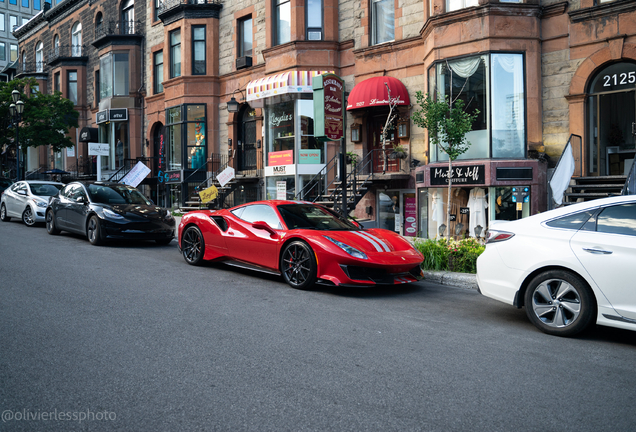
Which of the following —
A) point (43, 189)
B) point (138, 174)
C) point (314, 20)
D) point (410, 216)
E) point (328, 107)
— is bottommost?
point (410, 216)

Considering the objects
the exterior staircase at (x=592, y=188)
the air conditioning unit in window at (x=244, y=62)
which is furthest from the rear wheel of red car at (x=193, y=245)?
the air conditioning unit in window at (x=244, y=62)

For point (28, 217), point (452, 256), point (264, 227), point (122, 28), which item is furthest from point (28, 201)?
point (122, 28)

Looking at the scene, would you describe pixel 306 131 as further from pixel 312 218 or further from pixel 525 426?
pixel 525 426

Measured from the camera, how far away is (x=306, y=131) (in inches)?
760

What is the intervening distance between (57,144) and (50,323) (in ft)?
92.5

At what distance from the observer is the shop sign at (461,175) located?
14.2 meters

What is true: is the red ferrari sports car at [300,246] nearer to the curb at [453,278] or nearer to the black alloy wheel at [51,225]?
the curb at [453,278]

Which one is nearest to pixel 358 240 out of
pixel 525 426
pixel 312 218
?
pixel 312 218

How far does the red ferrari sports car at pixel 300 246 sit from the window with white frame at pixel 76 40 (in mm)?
30908

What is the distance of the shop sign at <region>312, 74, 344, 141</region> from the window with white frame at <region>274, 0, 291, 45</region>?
784 cm

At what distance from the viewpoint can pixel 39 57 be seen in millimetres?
41531

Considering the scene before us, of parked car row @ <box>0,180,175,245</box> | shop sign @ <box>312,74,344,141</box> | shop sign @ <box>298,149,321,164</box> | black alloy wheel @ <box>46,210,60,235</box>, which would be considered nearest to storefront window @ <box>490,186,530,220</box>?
shop sign @ <box>312,74,344,141</box>

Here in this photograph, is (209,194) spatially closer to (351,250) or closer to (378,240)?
(378,240)

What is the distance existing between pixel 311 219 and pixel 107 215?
A: 5.80 meters
